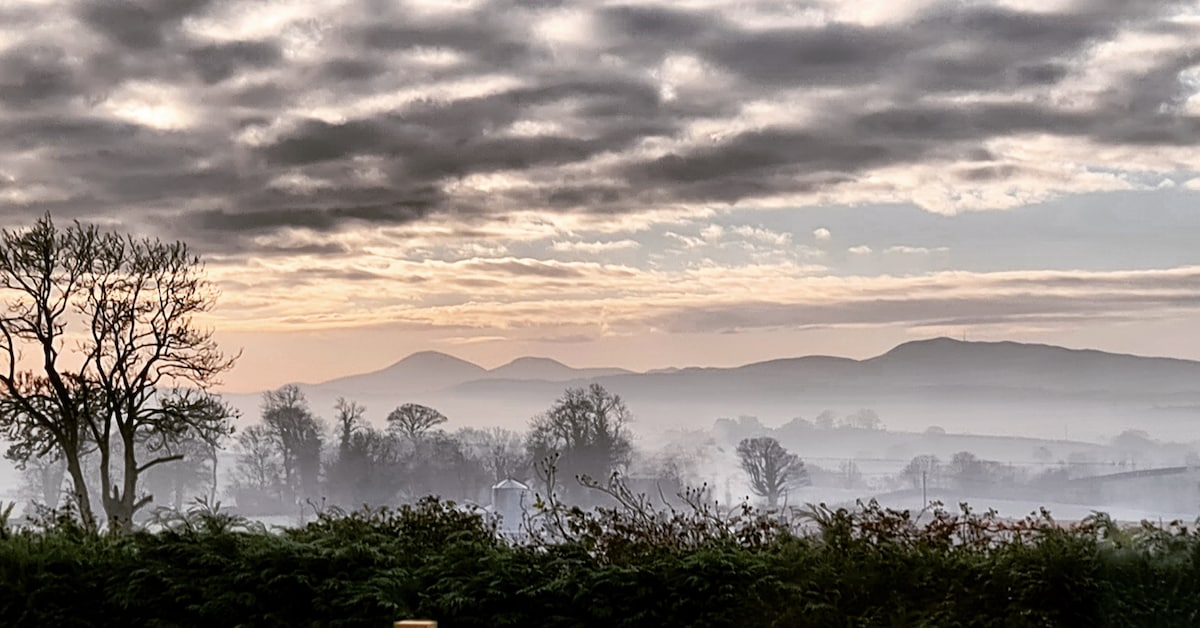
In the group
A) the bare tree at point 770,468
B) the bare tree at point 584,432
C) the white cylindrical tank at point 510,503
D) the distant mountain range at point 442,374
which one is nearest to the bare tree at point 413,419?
the distant mountain range at point 442,374

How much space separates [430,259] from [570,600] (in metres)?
2.89

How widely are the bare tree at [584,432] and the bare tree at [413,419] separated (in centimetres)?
65

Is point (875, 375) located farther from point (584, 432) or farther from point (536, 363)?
point (536, 363)

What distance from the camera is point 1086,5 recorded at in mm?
5789

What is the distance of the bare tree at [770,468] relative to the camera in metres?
6.11

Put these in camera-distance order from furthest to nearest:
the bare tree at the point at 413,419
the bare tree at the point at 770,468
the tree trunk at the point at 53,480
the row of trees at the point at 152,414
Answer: the bare tree at the point at 413,419, the tree trunk at the point at 53,480, the row of trees at the point at 152,414, the bare tree at the point at 770,468

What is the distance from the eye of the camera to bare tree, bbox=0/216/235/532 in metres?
6.57

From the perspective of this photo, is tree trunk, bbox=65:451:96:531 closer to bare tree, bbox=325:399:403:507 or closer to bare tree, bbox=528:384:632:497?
bare tree, bbox=325:399:403:507

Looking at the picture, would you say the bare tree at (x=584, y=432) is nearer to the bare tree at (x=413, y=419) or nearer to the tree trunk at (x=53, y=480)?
the bare tree at (x=413, y=419)

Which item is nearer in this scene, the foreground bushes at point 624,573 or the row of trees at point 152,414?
the foreground bushes at point 624,573

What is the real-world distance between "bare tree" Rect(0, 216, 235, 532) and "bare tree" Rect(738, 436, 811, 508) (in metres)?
3.08

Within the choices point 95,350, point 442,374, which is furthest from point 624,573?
point 95,350

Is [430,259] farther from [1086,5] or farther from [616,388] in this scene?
[1086,5]

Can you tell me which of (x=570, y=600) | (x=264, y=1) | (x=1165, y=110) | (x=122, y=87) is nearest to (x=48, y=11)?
(x=122, y=87)
